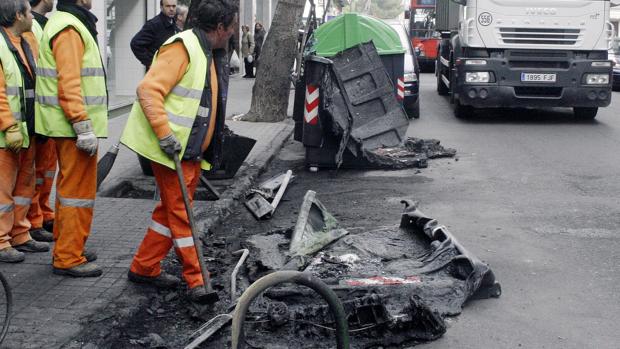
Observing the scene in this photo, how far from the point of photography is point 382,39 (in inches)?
500

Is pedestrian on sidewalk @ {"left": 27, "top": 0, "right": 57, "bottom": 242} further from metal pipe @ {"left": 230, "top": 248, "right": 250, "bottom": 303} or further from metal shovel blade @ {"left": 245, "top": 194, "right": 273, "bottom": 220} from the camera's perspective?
metal shovel blade @ {"left": 245, "top": 194, "right": 273, "bottom": 220}

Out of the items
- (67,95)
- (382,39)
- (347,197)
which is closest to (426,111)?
(382,39)

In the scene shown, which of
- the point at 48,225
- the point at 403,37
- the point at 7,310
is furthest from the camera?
the point at 403,37

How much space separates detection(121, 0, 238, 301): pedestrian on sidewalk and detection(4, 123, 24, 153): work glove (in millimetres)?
951

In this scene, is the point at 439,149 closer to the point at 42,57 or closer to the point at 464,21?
the point at 464,21

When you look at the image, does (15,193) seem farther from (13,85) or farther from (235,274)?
(235,274)

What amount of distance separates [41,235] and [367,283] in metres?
2.67

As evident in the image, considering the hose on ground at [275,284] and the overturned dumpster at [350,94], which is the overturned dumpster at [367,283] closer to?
the hose on ground at [275,284]

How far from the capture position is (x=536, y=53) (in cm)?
1523

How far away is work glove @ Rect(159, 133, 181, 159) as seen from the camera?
202 inches

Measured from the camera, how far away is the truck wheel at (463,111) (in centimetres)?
1650

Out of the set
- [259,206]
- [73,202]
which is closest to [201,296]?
[73,202]

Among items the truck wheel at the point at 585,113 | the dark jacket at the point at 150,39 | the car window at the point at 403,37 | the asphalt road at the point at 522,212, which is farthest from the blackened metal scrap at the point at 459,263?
the car window at the point at 403,37

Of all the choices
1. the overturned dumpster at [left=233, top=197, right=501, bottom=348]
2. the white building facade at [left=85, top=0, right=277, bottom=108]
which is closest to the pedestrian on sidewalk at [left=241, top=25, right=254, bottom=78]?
the white building facade at [left=85, top=0, right=277, bottom=108]
